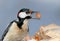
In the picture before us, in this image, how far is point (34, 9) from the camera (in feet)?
7.11

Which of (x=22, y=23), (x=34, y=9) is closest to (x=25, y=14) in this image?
(x=22, y=23)

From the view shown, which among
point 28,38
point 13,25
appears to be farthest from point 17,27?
point 28,38

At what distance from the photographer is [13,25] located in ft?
5.97

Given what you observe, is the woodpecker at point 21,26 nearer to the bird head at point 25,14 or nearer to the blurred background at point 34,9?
the bird head at point 25,14

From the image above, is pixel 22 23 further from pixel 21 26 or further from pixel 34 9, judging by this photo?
pixel 34 9

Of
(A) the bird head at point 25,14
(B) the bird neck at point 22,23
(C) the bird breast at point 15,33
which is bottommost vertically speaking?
(C) the bird breast at point 15,33

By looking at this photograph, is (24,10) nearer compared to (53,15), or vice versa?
(24,10)

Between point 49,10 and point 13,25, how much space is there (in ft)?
1.54

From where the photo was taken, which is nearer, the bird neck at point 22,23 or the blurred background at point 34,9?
the bird neck at point 22,23

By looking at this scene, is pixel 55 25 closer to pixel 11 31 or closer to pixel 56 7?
pixel 56 7

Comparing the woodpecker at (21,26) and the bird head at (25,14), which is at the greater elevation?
the bird head at (25,14)

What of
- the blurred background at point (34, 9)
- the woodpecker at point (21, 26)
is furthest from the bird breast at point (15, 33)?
the blurred background at point (34, 9)

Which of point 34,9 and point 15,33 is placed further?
point 34,9

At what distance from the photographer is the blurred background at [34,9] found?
85.4 inches
